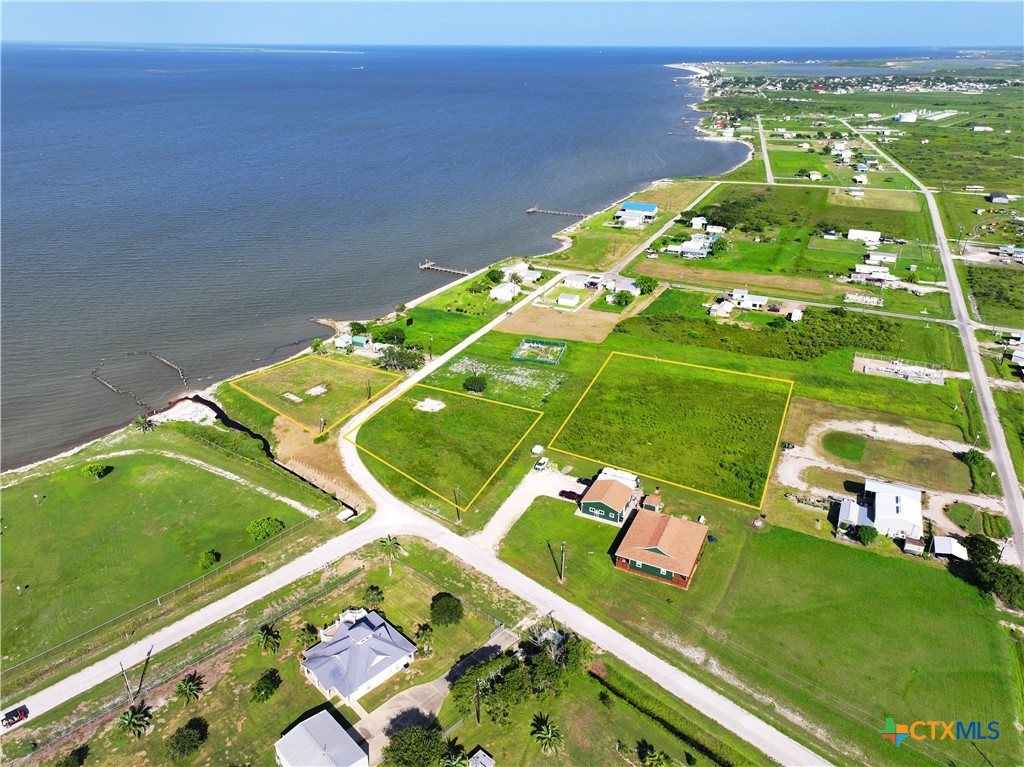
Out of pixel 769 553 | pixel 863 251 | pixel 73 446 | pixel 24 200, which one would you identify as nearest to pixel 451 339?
pixel 73 446

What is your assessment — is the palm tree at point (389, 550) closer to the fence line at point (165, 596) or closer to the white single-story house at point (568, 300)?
the fence line at point (165, 596)

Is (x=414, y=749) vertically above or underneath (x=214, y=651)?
above

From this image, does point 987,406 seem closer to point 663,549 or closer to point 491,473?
point 663,549

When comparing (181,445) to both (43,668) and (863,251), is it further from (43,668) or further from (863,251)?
(863,251)

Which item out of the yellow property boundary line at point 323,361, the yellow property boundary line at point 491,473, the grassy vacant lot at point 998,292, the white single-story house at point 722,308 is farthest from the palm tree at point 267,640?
the grassy vacant lot at point 998,292

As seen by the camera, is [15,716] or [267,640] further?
[267,640]

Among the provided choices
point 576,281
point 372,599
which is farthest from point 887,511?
point 576,281

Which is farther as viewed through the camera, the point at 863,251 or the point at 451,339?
the point at 863,251
